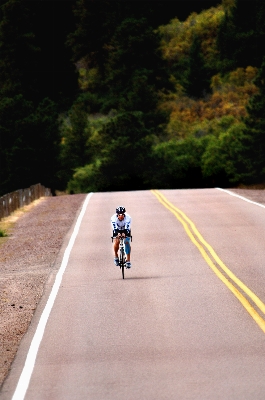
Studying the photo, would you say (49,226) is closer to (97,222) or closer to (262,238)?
(97,222)

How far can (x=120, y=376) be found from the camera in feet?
38.7

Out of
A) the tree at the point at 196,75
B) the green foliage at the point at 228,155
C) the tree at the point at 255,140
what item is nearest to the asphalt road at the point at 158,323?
the green foliage at the point at 228,155

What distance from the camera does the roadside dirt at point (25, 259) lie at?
1581cm

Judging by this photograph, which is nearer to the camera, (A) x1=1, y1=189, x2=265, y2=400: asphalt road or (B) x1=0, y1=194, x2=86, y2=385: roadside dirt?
(A) x1=1, y1=189, x2=265, y2=400: asphalt road

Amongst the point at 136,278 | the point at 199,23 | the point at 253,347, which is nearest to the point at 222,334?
the point at 253,347

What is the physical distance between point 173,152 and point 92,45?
47566mm

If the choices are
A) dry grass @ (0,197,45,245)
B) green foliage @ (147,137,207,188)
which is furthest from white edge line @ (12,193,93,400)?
green foliage @ (147,137,207,188)

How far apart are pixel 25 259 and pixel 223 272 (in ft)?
22.9

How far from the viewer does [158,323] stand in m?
15.6

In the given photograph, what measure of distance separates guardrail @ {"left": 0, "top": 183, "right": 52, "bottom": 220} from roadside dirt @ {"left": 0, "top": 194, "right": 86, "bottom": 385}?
42 cm

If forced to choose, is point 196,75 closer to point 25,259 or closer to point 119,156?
point 119,156

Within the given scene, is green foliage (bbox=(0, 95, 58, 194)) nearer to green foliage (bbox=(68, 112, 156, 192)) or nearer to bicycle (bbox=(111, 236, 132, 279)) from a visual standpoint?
green foliage (bbox=(68, 112, 156, 192))

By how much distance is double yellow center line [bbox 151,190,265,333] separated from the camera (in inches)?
653

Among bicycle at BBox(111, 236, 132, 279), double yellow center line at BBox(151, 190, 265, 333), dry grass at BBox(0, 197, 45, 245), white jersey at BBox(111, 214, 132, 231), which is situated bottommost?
dry grass at BBox(0, 197, 45, 245)
